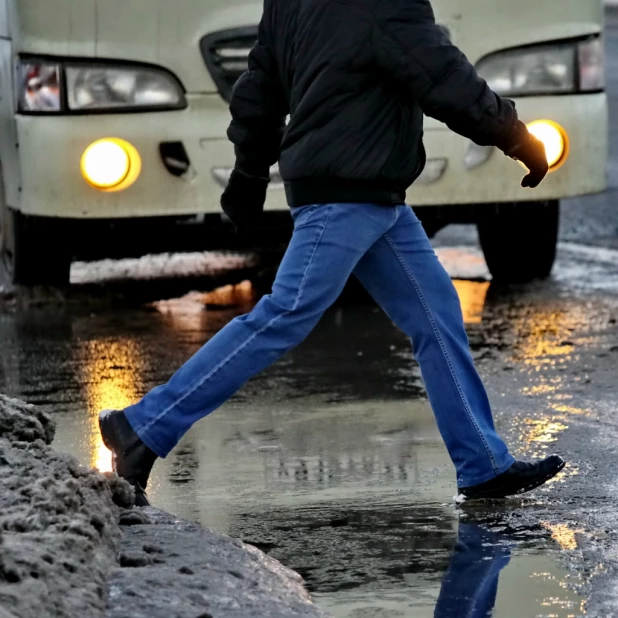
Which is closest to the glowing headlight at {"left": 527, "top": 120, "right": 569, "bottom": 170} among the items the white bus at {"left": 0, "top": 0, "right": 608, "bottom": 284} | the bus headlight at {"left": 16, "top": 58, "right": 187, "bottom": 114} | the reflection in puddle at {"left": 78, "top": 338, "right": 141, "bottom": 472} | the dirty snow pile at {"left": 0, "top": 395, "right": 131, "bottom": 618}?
the white bus at {"left": 0, "top": 0, "right": 608, "bottom": 284}

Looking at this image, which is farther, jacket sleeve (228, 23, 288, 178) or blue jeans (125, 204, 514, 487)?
jacket sleeve (228, 23, 288, 178)

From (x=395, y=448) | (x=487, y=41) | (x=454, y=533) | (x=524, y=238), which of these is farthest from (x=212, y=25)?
(x=454, y=533)

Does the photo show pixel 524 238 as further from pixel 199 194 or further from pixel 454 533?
pixel 454 533

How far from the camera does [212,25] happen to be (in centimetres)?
748

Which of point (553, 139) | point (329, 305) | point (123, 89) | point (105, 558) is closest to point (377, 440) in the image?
point (329, 305)

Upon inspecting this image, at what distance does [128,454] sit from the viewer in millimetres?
4629

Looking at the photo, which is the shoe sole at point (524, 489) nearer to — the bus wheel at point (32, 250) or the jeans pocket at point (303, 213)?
the jeans pocket at point (303, 213)

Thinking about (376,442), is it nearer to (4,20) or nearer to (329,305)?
(329,305)

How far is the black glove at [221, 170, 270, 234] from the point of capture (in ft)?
16.2

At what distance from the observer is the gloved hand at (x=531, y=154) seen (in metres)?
4.58

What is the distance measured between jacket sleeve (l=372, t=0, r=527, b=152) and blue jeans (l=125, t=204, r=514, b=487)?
38cm

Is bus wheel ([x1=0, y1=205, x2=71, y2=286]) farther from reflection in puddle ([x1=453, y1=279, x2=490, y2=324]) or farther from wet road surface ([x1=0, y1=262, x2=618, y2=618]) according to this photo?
reflection in puddle ([x1=453, y1=279, x2=490, y2=324])

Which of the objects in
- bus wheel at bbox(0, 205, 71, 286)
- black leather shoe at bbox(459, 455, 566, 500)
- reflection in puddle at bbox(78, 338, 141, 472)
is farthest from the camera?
Answer: bus wheel at bbox(0, 205, 71, 286)

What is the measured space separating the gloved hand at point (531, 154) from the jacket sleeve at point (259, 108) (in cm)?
66
